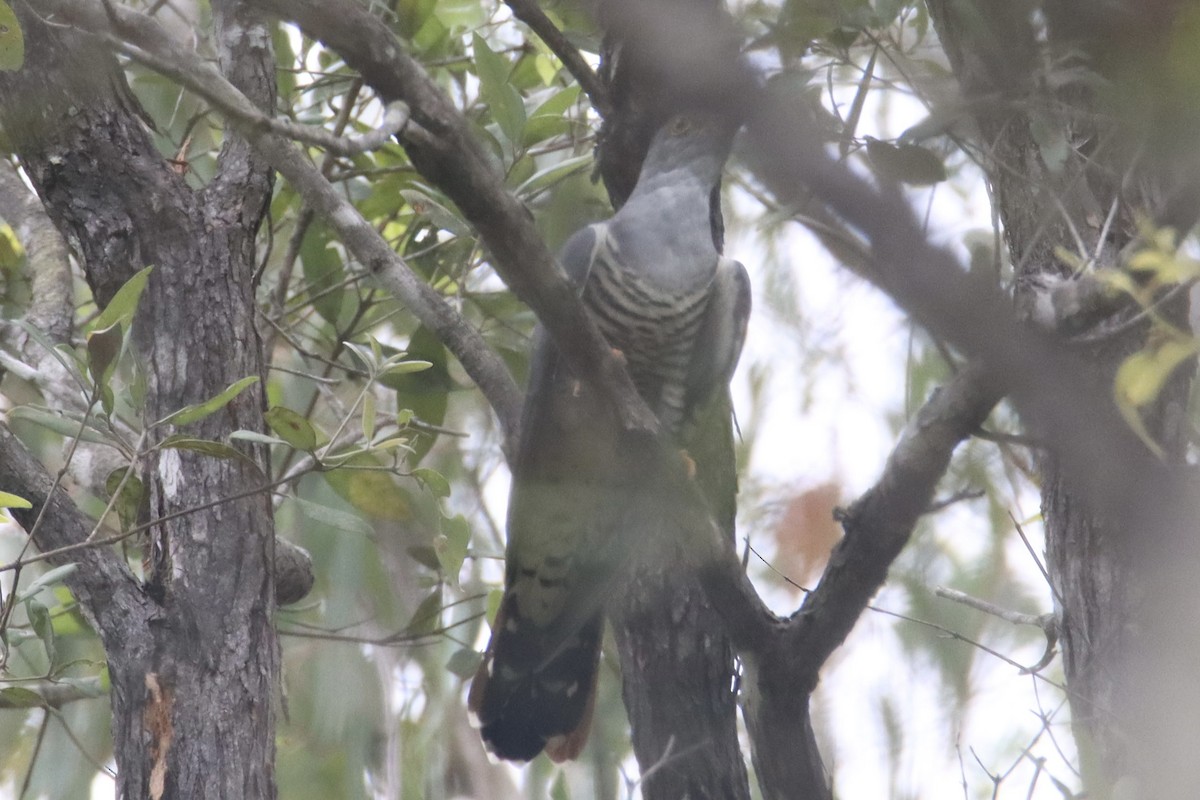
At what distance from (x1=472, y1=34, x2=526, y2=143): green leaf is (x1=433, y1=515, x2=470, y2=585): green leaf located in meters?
0.81

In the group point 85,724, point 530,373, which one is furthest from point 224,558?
point 85,724

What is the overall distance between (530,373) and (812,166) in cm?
186

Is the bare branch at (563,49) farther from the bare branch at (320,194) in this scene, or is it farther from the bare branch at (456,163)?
the bare branch at (456,163)

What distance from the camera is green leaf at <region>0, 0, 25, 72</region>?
1.70 metres

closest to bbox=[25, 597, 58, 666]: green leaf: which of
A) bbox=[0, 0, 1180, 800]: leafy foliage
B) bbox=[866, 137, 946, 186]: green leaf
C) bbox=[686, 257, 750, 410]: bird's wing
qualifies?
bbox=[0, 0, 1180, 800]: leafy foliage

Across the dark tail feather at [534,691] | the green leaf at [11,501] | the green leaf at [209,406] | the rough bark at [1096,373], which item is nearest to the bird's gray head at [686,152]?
the rough bark at [1096,373]

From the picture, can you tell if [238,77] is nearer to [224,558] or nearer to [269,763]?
[224,558]

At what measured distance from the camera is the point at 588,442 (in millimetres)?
2740

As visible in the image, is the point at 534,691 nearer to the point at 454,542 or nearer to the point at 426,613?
the point at 426,613

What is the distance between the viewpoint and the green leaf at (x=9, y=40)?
170 cm

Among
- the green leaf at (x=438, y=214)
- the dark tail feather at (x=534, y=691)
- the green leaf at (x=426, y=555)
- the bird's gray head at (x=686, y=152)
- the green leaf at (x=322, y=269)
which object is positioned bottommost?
the dark tail feather at (x=534, y=691)

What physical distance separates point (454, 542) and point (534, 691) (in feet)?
1.57

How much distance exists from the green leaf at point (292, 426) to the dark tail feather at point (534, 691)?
0.95m

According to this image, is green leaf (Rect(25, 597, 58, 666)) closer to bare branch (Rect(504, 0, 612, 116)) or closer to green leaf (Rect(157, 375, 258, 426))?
green leaf (Rect(157, 375, 258, 426))
